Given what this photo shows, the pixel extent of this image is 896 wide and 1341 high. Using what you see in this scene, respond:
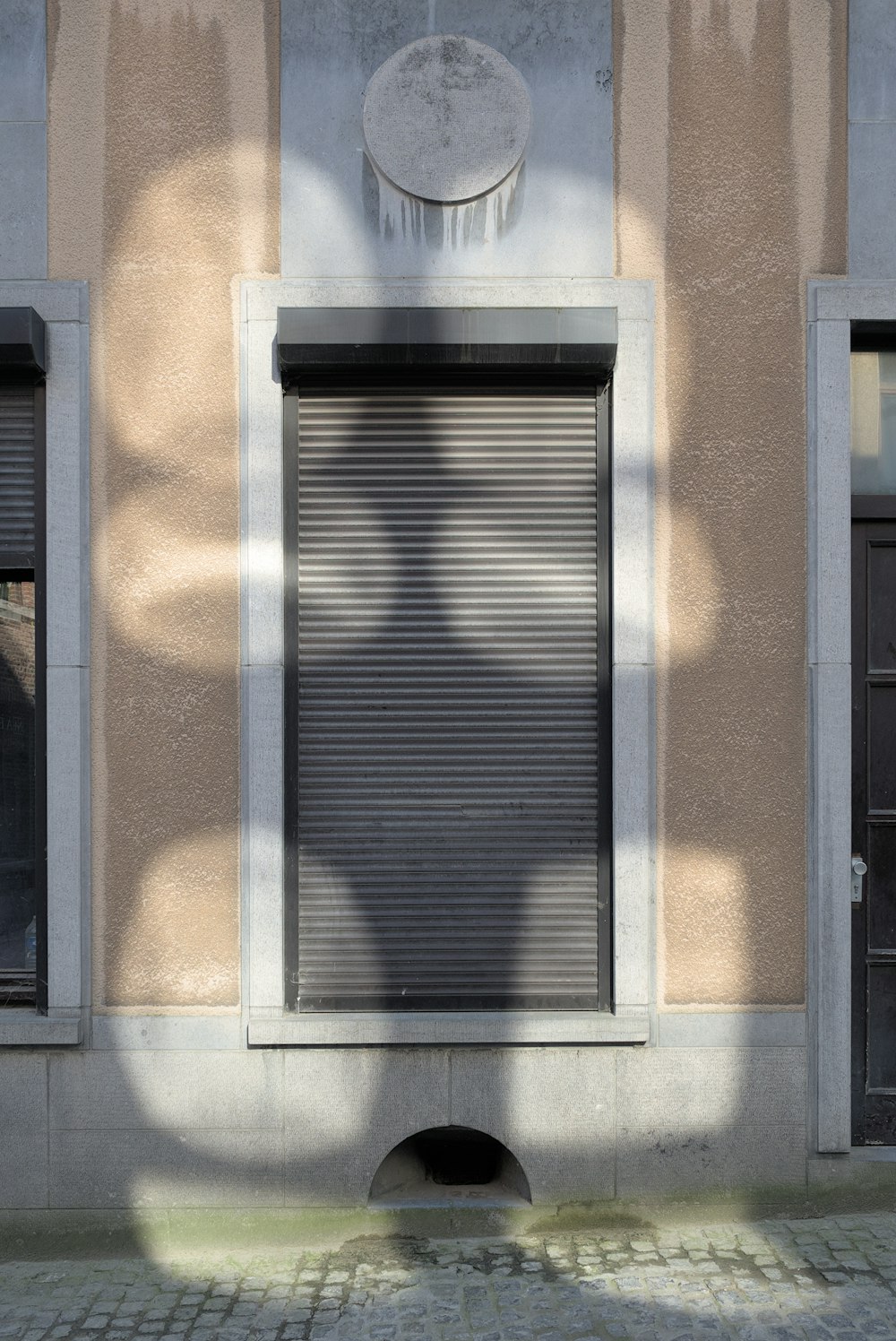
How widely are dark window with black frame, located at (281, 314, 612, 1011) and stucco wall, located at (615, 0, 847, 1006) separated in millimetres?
349

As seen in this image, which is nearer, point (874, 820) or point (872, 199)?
point (872, 199)

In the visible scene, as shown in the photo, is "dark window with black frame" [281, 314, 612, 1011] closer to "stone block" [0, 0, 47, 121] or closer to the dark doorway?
the dark doorway

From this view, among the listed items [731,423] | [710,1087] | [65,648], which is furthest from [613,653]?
[65,648]

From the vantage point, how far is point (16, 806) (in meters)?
4.67

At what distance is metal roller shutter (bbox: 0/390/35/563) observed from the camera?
461 cm

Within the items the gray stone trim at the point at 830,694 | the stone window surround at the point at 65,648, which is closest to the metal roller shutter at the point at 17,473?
the stone window surround at the point at 65,648

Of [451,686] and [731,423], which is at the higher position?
[731,423]

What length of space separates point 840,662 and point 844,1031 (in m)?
1.58

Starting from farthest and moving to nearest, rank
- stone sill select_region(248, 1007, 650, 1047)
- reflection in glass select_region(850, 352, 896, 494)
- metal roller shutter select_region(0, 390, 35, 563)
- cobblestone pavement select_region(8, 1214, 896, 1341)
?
reflection in glass select_region(850, 352, 896, 494)
metal roller shutter select_region(0, 390, 35, 563)
stone sill select_region(248, 1007, 650, 1047)
cobblestone pavement select_region(8, 1214, 896, 1341)

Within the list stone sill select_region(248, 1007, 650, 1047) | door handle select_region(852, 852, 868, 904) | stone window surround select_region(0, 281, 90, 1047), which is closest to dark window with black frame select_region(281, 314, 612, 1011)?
stone sill select_region(248, 1007, 650, 1047)

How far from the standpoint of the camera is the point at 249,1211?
4.41 m

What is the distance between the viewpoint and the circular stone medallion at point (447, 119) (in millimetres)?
4488

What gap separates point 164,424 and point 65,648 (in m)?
1.05

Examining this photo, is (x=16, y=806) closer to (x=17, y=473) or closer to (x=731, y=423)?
(x=17, y=473)
